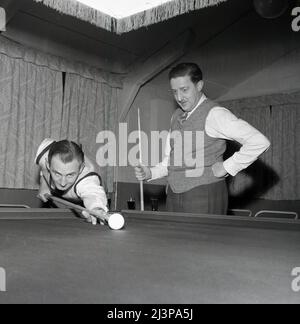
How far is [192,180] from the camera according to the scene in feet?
8.27

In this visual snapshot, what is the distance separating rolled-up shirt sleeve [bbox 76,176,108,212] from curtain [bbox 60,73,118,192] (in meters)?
2.80

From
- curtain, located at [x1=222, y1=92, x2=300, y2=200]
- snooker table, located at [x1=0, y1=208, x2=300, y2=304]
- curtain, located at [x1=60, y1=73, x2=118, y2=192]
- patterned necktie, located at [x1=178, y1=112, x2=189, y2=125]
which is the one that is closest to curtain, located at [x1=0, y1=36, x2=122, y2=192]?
curtain, located at [x1=60, y1=73, x2=118, y2=192]

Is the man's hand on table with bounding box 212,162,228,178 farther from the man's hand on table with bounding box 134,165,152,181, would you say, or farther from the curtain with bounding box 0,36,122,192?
the curtain with bounding box 0,36,122,192

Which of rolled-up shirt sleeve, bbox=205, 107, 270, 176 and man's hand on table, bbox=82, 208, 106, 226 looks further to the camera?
rolled-up shirt sleeve, bbox=205, 107, 270, 176

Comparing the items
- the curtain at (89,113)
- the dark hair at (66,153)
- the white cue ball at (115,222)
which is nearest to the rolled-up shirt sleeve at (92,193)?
the dark hair at (66,153)

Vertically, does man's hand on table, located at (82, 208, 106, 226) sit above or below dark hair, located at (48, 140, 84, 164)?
below

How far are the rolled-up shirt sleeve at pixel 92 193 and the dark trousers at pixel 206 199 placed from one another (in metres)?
0.55

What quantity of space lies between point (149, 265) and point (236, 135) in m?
1.67

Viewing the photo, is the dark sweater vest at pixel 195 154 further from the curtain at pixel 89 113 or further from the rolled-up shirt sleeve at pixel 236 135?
the curtain at pixel 89 113

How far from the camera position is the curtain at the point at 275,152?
18.9ft

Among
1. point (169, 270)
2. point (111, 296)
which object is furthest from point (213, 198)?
point (111, 296)

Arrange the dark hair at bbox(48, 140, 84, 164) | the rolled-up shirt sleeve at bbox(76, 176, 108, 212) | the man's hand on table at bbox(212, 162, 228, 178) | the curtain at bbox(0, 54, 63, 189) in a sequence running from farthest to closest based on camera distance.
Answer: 1. the curtain at bbox(0, 54, 63, 189)
2. the man's hand on table at bbox(212, 162, 228, 178)
3. the dark hair at bbox(48, 140, 84, 164)
4. the rolled-up shirt sleeve at bbox(76, 176, 108, 212)

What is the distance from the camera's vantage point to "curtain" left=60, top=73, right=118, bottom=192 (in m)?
5.19
